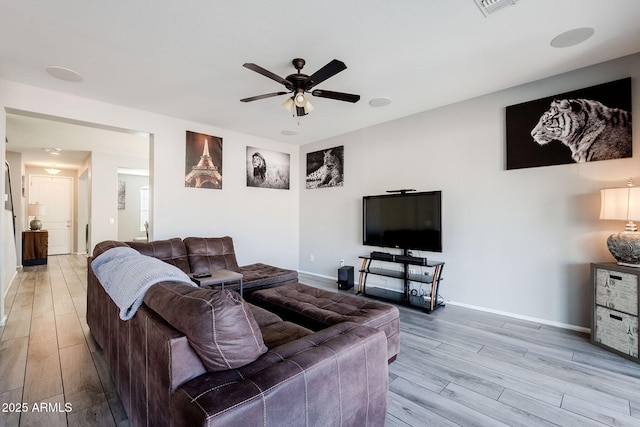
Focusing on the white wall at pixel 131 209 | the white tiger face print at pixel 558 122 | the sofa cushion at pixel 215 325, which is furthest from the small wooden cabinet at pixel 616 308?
the white wall at pixel 131 209

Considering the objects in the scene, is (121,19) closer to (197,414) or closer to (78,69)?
(78,69)

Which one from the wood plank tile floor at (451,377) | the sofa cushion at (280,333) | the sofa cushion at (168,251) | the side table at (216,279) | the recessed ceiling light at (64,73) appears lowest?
the wood plank tile floor at (451,377)

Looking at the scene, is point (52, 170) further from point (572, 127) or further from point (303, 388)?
point (572, 127)

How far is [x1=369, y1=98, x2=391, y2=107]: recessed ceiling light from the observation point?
3.66 meters

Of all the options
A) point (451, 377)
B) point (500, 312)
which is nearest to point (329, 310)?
point (451, 377)

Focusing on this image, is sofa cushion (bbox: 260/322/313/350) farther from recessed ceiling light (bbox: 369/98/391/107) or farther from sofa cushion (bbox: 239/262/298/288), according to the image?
recessed ceiling light (bbox: 369/98/391/107)

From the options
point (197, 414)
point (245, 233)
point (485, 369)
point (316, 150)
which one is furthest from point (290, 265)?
point (197, 414)

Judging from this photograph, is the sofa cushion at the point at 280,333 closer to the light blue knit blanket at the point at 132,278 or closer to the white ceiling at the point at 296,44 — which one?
the light blue knit blanket at the point at 132,278

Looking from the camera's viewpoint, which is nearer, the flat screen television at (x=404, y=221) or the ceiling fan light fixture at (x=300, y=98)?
the ceiling fan light fixture at (x=300, y=98)

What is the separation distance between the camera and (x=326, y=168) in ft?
18.1

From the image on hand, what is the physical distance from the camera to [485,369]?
7.42ft

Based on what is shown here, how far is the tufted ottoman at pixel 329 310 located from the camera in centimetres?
218

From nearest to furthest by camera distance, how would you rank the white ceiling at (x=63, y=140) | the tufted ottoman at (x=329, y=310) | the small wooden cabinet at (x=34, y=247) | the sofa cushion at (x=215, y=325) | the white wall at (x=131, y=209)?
the sofa cushion at (x=215, y=325), the tufted ottoman at (x=329, y=310), the white ceiling at (x=63, y=140), the small wooden cabinet at (x=34, y=247), the white wall at (x=131, y=209)

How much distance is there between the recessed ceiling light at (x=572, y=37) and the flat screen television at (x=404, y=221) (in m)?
1.81
